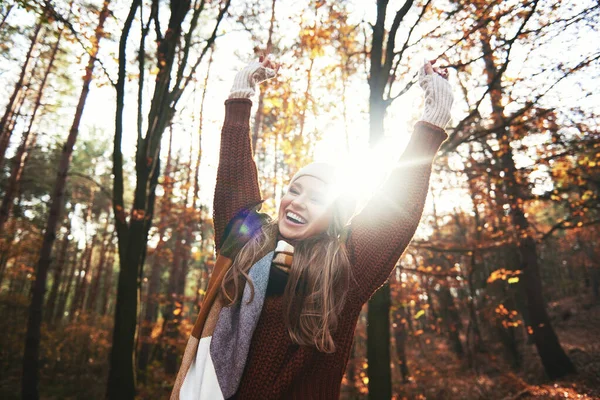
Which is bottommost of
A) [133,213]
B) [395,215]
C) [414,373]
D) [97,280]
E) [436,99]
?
[414,373]

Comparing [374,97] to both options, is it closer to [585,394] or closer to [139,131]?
[139,131]

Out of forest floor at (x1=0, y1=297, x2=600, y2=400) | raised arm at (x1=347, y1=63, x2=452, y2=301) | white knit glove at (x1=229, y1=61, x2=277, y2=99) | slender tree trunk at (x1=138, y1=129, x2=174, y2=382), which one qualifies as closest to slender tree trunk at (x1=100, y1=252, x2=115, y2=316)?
forest floor at (x1=0, y1=297, x2=600, y2=400)

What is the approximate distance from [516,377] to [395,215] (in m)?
10.4

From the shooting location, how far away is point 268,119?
41.1 feet

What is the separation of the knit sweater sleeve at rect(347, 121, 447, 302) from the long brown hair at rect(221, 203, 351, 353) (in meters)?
0.08

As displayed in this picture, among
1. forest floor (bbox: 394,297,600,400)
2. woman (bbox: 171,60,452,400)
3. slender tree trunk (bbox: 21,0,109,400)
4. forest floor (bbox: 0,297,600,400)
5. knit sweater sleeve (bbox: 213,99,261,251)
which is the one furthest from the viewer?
forest floor (bbox: 0,297,600,400)

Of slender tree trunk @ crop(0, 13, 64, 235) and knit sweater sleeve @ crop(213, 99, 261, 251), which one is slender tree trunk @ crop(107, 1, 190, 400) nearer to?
knit sweater sleeve @ crop(213, 99, 261, 251)

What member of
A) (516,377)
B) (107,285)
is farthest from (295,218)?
(107,285)

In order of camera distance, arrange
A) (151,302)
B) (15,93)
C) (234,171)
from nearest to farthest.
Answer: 1. (234,171)
2. (151,302)
3. (15,93)

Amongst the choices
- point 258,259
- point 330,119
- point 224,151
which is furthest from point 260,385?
point 330,119

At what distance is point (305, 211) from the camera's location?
5.26 ft

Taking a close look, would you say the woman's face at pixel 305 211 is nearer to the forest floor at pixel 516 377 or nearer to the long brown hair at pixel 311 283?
the long brown hair at pixel 311 283

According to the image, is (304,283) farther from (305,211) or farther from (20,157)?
(20,157)

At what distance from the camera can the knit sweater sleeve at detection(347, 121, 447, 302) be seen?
1.41 metres
